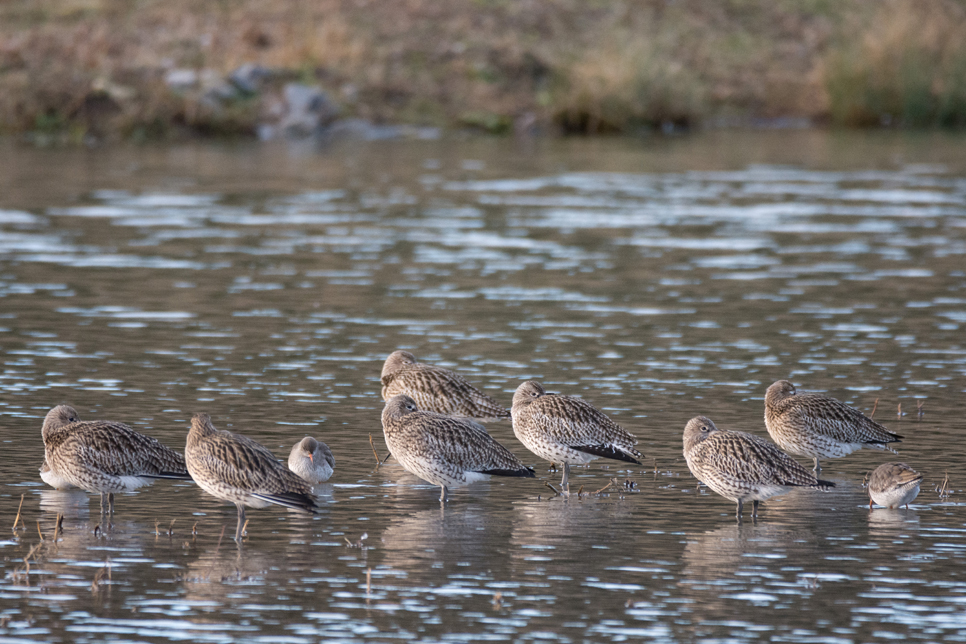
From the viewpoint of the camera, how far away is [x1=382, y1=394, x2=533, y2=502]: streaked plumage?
39.9 feet

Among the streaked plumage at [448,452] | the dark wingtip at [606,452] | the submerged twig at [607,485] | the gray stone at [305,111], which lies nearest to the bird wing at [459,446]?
the streaked plumage at [448,452]

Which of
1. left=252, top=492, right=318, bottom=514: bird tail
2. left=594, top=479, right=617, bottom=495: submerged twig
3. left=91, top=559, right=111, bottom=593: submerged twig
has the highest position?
left=252, top=492, right=318, bottom=514: bird tail

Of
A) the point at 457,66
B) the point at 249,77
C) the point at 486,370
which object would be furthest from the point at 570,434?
the point at 457,66

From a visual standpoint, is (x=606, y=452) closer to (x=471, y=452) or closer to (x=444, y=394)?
(x=471, y=452)

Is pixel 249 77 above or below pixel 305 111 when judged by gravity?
above

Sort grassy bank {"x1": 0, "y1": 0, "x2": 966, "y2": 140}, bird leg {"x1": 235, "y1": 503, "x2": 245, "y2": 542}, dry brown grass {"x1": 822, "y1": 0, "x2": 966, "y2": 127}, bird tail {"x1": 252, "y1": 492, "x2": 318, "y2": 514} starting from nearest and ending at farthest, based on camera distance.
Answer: bird tail {"x1": 252, "y1": 492, "x2": 318, "y2": 514} → bird leg {"x1": 235, "y1": 503, "x2": 245, "y2": 542} → grassy bank {"x1": 0, "y1": 0, "x2": 966, "y2": 140} → dry brown grass {"x1": 822, "y1": 0, "x2": 966, "y2": 127}

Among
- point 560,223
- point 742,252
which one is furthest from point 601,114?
point 742,252

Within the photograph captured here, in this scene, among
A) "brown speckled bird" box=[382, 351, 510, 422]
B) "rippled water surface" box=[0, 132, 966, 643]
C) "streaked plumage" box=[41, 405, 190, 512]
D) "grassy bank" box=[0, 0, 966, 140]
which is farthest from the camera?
"grassy bank" box=[0, 0, 966, 140]

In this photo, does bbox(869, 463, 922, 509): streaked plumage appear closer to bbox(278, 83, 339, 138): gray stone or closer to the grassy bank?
the grassy bank

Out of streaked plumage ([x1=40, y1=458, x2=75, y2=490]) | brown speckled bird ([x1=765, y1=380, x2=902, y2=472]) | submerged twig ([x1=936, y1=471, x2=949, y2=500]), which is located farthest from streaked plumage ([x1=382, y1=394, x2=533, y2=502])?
submerged twig ([x1=936, y1=471, x2=949, y2=500])

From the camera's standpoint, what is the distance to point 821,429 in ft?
43.5

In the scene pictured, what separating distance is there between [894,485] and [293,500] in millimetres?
4253

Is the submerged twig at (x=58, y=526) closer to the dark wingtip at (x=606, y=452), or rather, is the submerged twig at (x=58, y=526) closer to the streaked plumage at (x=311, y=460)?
the streaked plumage at (x=311, y=460)

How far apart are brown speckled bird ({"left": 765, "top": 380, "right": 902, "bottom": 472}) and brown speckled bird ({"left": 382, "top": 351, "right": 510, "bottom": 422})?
2372mm
